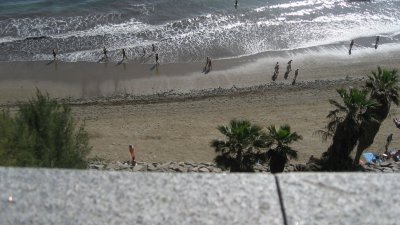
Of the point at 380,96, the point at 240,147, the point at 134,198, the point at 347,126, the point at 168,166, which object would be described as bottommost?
the point at 168,166

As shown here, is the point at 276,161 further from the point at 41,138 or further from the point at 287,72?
the point at 287,72

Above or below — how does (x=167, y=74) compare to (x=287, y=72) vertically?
below

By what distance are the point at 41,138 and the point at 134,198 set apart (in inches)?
438

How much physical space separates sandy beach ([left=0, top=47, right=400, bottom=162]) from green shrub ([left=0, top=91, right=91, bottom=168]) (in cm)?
751

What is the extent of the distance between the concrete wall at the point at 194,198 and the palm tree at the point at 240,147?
45.5ft

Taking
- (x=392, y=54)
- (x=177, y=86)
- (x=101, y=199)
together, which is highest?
(x=101, y=199)

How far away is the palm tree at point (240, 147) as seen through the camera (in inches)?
649

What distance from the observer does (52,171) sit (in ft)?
8.76

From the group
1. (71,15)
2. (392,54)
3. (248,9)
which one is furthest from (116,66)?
(392,54)

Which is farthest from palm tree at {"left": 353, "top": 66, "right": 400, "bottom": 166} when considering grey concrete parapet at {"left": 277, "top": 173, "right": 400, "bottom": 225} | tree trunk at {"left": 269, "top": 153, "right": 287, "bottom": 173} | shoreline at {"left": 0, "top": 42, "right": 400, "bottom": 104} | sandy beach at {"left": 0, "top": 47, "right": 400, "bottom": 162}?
grey concrete parapet at {"left": 277, "top": 173, "right": 400, "bottom": 225}

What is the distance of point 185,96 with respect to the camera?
2878 cm

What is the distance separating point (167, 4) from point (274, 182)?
41634 millimetres

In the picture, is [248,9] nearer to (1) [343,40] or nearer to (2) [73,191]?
(1) [343,40]

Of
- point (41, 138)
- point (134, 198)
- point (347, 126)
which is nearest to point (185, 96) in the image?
point (347, 126)
